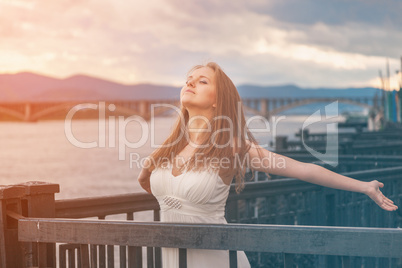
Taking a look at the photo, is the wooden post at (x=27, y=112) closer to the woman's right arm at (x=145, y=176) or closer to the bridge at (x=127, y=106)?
the bridge at (x=127, y=106)

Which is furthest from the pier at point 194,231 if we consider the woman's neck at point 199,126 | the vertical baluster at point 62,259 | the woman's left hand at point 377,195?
the woman's neck at point 199,126

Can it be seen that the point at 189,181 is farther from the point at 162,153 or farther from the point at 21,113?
the point at 21,113

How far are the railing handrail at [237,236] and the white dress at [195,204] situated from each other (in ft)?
0.61

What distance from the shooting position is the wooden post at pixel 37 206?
334 cm

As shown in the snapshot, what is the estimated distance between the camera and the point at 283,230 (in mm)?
2416

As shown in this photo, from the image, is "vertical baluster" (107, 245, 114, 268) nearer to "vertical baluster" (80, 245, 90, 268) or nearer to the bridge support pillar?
the bridge support pillar

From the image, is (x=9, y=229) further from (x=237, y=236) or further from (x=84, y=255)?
(x=237, y=236)

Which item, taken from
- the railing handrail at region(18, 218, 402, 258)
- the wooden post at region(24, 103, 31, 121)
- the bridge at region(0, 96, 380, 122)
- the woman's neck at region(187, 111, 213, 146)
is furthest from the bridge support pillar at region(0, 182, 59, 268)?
the wooden post at region(24, 103, 31, 121)

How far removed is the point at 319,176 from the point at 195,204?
23.1 inches

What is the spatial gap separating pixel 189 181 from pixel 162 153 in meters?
0.28

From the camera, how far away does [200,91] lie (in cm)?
290

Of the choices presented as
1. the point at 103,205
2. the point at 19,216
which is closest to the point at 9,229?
the point at 19,216

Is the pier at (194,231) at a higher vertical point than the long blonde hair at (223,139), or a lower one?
lower

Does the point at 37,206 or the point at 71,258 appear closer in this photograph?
the point at 37,206
